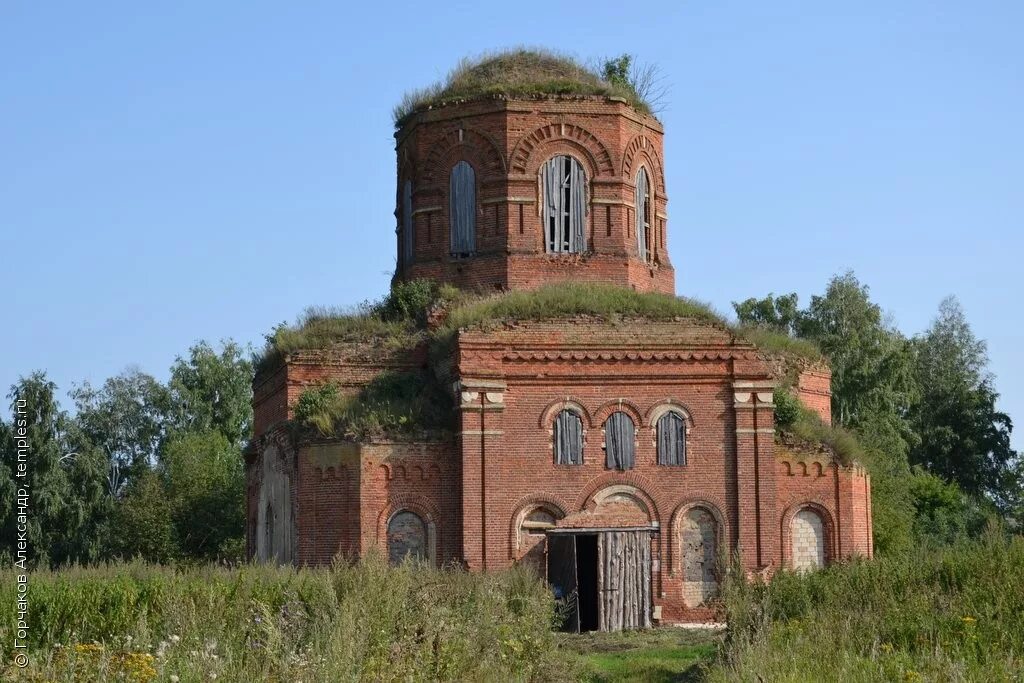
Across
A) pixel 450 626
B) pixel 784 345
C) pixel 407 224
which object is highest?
pixel 407 224

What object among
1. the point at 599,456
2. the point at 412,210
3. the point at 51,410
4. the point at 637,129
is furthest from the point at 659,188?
the point at 51,410

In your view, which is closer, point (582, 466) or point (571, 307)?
point (582, 466)

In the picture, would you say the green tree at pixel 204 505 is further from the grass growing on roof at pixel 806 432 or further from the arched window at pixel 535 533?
the grass growing on roof at pixel 806 432

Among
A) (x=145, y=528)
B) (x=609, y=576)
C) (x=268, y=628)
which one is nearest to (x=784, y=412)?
(x=609, y=576)

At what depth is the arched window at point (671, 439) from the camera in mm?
29781

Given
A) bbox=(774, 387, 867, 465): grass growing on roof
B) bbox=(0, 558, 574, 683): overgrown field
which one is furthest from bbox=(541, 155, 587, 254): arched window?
bbox=(0, 558, 574, 683): overgrown field

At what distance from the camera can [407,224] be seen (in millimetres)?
35250

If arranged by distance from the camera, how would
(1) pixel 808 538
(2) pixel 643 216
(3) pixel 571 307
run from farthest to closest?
(2) pixel 643 216
(3) pixel 571 307
(1) pixel 808 538

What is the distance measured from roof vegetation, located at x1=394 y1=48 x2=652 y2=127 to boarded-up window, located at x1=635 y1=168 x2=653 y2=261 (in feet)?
5.37

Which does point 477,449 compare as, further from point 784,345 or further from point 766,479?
point 784,345

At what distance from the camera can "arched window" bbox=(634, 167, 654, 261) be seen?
34.5 metres

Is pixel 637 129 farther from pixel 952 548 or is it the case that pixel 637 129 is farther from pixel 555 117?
pixel 952 548

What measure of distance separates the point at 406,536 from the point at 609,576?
3.93 meters

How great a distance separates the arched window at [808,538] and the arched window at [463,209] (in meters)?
9.12
